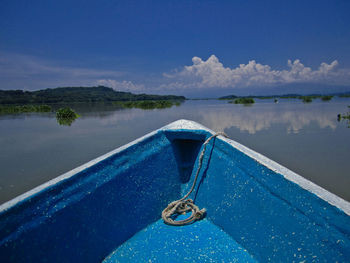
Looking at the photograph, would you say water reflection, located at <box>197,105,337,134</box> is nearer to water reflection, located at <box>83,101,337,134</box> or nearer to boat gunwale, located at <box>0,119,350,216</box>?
water reflection, located at <box>83,101,337,134</box>

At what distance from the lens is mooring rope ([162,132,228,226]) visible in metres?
1.75

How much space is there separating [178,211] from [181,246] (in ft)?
1.45

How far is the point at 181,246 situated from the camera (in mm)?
1495

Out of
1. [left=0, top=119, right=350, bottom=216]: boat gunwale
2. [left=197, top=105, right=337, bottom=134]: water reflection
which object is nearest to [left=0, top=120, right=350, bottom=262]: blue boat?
[left=0, top=119, right=350, bottom=216]: boat gunwale

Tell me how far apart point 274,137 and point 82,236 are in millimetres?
7242

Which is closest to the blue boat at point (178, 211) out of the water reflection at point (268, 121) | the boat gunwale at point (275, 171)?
the boat gunwale at point (275, 171)

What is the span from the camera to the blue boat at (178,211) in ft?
3.33

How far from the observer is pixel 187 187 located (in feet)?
6.77

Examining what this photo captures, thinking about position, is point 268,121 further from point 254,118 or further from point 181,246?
point 181,246

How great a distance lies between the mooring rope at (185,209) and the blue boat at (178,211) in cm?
1

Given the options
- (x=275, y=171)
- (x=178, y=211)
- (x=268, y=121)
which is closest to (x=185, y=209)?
(x=178, y=211)

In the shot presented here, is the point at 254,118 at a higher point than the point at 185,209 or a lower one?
lower

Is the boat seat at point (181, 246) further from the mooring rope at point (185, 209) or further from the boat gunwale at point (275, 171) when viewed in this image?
Result: the boat gunwale at point (275, 171)

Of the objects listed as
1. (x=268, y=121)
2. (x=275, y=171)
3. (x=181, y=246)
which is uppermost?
(x=275, y=171)
